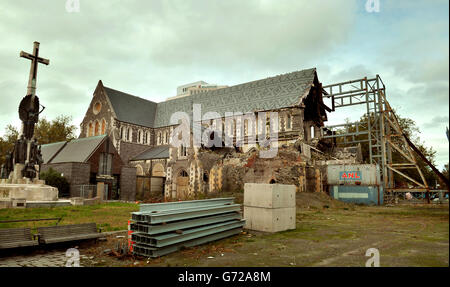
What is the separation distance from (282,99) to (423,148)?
23597 millimetres

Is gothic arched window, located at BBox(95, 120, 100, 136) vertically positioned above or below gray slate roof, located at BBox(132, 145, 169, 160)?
above

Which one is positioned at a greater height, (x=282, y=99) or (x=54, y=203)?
(x=282, y=99)

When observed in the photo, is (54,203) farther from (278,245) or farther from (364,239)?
(364,239)

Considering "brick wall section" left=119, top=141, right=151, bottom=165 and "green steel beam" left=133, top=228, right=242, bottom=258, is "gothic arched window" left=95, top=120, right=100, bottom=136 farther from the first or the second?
"green steel beam" left=133, top=228, right=242, bottom=258

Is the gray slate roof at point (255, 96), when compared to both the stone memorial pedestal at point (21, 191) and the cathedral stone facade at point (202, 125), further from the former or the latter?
the stone memorial pedestal at point (21, 191)

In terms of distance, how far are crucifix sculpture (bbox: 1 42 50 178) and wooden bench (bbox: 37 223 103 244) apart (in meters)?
14.8

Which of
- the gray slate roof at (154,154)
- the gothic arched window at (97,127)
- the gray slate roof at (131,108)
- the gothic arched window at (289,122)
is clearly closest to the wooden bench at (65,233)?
the gothic arched window at (289,122)

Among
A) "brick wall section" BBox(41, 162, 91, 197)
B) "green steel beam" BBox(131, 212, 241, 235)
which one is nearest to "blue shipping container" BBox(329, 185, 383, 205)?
"green steel beam" BBox(131, 212, 241, 235)

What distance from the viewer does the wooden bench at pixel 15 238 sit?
21.4 feet

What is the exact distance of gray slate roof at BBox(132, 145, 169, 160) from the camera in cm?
3699

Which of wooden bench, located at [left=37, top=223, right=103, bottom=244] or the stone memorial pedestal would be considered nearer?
wooden bench, located at [left=37, top=223, right=103, bottom=244]

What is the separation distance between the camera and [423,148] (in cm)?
4038

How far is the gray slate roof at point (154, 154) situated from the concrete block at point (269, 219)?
2641 cm
